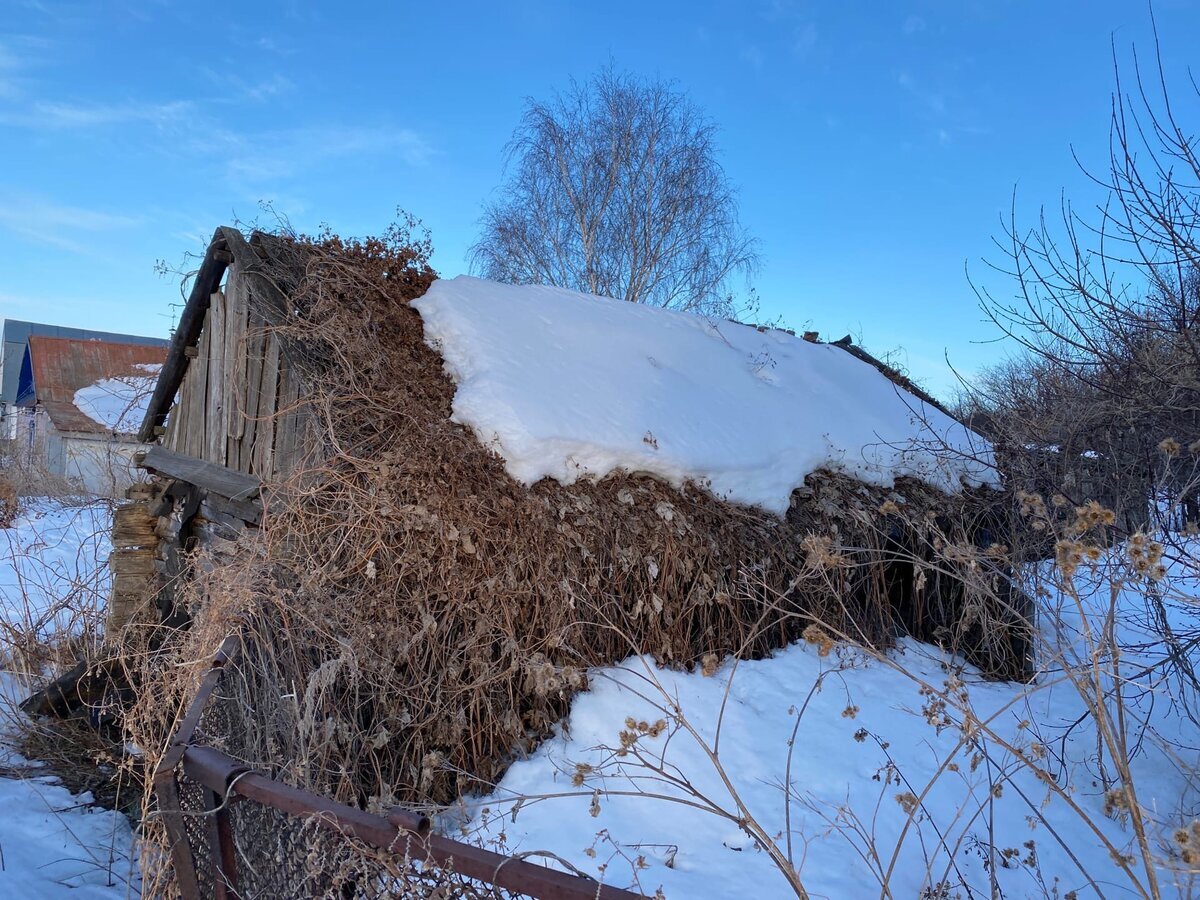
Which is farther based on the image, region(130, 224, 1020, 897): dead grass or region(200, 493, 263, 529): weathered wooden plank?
region(200, 493, 263, 529): weathered wooden plank

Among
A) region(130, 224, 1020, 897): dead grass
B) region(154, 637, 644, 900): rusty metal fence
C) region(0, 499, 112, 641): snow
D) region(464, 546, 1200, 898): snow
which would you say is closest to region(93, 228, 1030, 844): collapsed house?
region(130, 224, 1020, 897): dead grass

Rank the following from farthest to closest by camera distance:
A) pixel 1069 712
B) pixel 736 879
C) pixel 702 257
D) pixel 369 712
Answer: pixel 702 257
pixel 1069 712
pixel 369 712
pixel 736 879

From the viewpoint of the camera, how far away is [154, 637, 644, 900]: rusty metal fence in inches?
67.3

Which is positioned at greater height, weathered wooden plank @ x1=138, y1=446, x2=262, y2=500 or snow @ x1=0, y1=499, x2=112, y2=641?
weathered wooden plank @ x1=138, y1=446, x2=262, y2=500

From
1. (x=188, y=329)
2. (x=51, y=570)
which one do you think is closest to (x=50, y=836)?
(x=51, y=570)

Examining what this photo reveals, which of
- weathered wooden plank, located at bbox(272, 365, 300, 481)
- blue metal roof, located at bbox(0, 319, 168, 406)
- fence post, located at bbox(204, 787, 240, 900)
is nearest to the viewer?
fence post, located at bbox(204, 787, 240, 900)

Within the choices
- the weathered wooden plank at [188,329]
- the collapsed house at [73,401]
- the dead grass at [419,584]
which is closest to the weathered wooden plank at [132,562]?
the weathered wooden plank at [188,329]

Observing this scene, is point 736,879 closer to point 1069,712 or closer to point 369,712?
point 369,712

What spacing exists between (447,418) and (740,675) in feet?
8.81

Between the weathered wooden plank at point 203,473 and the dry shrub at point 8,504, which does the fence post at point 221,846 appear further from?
the dry shrub at point 8,504

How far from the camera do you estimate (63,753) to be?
20.4ft

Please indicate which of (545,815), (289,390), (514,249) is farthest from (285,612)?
(514,249)

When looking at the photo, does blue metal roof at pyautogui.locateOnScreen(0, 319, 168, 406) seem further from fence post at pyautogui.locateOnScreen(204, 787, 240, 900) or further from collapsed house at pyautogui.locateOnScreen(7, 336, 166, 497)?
fence post at pyautogui.locateOnScreen(204, 787, 240, 900)

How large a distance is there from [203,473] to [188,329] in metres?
1.91
